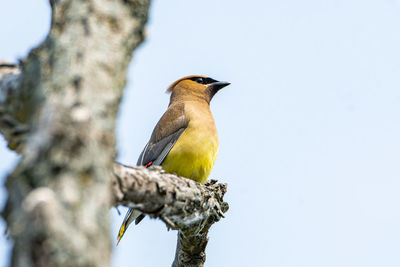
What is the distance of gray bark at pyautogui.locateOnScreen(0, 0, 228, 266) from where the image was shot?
1.34m

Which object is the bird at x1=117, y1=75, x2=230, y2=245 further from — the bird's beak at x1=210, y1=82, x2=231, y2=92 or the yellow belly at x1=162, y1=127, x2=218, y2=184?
the bird's beak at x1=210, y1=82, x2=231, y2=92

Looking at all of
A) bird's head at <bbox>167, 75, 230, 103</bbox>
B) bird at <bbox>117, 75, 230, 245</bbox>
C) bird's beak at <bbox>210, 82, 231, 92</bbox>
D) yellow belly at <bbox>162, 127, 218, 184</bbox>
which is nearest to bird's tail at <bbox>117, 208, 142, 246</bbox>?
bird at <bbox>117, 75, 230, 245</bbox>

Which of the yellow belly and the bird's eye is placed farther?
the bird's eye

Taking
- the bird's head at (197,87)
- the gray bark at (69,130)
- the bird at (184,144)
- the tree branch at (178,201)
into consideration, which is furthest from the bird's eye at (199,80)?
the gray bark at (69,130)

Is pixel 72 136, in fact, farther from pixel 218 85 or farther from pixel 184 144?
pixel 218 85

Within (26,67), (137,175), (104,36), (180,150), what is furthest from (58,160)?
(180,150)

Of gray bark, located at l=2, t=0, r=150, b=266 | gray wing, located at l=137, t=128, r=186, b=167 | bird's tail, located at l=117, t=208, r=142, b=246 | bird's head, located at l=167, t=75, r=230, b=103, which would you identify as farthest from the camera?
bird's head, located at l=167, t=75, r=230, b=103

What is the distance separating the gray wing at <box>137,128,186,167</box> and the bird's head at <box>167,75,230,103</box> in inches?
44.8

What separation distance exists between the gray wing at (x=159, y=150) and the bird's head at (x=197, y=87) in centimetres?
114

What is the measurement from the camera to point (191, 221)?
144 inches

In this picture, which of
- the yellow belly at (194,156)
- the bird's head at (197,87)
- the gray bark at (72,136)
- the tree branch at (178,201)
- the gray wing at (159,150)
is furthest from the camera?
the bird's head at (197,87)

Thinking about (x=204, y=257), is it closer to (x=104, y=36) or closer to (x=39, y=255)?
(x=104, y=36)

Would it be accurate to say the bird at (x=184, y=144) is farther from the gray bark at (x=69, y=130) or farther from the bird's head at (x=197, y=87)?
the gray bark at (x=69, y=130)

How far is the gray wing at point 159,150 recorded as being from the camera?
5258mm
